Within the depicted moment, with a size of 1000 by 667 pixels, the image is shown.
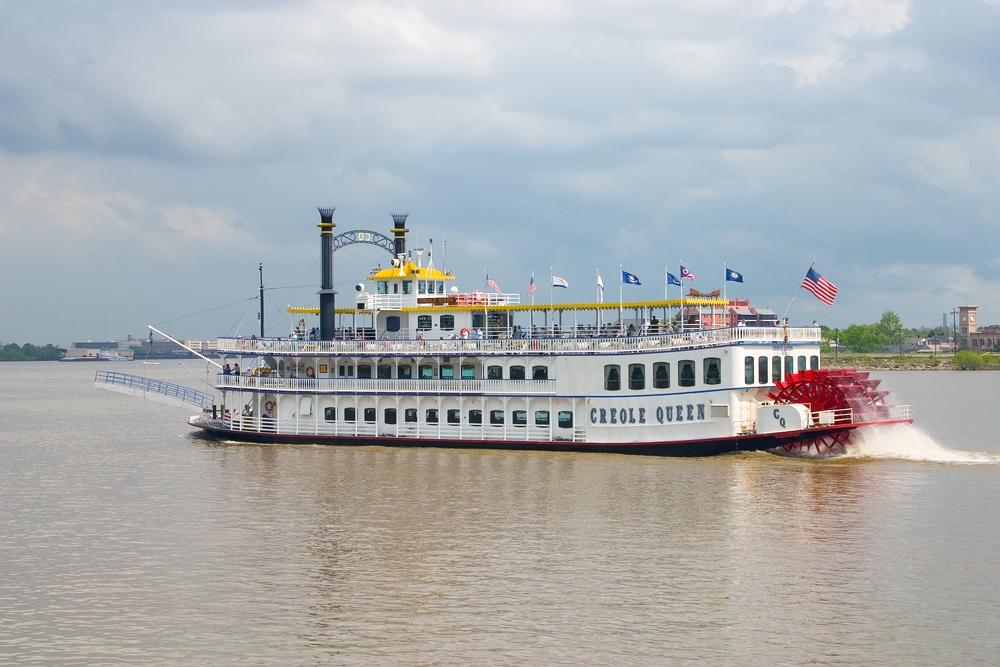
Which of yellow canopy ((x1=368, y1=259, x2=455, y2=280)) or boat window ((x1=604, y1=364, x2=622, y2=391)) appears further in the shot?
yellow canopy ((x1=368, y1=259, x2=455, y2=280))

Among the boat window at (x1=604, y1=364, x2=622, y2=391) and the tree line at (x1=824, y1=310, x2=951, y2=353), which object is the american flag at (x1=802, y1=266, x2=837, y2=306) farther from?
the tree line at (x1=824, y1=310, x2=951, y2=353)

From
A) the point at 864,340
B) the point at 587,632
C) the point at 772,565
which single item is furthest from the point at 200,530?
the point at 864,340

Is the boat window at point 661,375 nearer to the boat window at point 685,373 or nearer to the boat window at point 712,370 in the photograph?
the boat window at point 685,373

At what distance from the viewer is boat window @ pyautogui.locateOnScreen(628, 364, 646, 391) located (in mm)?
36719

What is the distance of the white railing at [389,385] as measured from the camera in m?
38.5

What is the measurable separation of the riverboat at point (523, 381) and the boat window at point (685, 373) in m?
0.04

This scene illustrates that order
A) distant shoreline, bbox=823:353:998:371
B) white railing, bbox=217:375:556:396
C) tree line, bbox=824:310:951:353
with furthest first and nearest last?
1. tree line, bbox=824:310:951:353
2. distant shoreline, bbox=823:353:998:371
3. white railing, bbox=217:375:556:396

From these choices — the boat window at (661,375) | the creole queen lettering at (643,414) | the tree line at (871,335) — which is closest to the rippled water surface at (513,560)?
the creole queen lettering at (643,414)

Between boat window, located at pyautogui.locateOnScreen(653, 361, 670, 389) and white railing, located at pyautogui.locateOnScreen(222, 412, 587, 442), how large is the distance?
11.0ft

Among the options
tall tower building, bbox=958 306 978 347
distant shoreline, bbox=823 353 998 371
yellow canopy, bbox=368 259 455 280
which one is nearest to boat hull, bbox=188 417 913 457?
yellow canopy, bbox=368 259 455 280

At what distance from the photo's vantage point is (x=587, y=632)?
17.4m

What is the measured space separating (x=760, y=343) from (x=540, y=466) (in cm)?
862

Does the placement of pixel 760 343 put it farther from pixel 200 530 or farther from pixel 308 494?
pixel 200 530

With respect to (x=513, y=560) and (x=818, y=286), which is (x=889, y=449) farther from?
(x=513, y=560)
